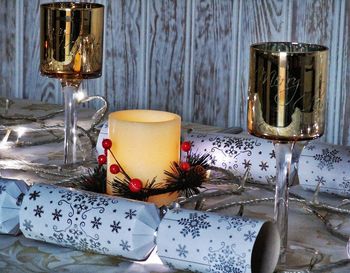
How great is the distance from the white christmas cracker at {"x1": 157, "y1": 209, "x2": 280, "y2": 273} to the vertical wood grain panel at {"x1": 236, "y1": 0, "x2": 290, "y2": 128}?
100 cm

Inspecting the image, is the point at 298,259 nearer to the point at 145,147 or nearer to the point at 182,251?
the point at 182,251

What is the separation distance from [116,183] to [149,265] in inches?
6.9

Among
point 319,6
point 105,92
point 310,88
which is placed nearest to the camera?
point 310,88

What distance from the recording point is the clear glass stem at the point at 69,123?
1465 millimetres

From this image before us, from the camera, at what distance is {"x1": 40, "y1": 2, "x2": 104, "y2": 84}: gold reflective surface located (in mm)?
1389

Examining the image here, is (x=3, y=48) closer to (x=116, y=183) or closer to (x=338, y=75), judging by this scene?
(x=338, y=75)

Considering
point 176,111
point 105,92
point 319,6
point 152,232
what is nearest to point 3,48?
point 105,92

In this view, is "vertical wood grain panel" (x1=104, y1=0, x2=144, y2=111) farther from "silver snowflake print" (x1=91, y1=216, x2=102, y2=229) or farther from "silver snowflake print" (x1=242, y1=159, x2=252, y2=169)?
"silver snowflake print" (x1=91, y1=216, x2=102, y2=229)

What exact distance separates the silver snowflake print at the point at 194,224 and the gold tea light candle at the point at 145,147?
0.58 feet

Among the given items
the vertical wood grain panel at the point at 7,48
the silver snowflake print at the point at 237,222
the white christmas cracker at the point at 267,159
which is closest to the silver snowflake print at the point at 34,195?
the silver snowflake print at the point at 237,222

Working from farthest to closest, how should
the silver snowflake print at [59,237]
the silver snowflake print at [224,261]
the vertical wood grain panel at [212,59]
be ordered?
the vertical wood grain panel at [212,59], the silver snowflake print at [59,237], the silver snowflake print at [224,261]

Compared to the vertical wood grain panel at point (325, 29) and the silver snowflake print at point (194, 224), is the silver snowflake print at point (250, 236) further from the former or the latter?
the vertical wood grain panel at point (325, 29)

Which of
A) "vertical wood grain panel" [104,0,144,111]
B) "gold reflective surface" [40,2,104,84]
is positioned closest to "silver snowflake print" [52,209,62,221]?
"gold reflective surface" [40,2,104,84]

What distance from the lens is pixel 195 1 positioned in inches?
81.2
